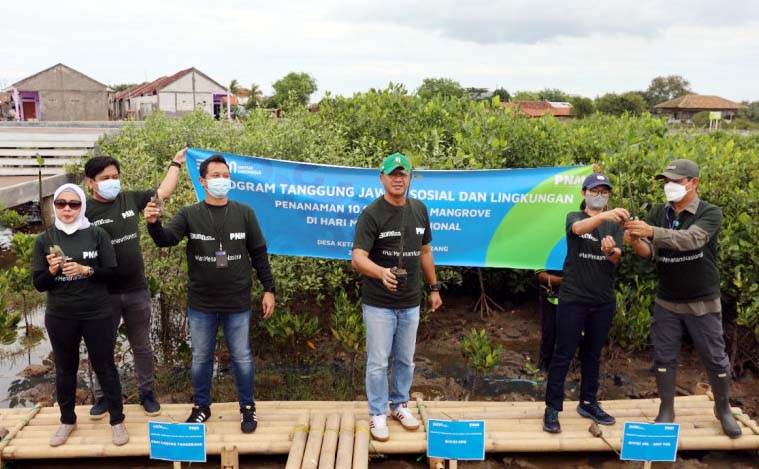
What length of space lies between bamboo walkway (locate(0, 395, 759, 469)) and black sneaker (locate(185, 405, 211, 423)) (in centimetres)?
9

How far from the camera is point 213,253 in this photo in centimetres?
427

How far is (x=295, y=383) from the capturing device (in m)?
6.02

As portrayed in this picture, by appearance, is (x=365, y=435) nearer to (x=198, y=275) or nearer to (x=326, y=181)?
(x=198, y=275)

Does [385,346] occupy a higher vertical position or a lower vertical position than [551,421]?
higher

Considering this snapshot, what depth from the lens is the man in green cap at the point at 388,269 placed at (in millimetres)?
4109

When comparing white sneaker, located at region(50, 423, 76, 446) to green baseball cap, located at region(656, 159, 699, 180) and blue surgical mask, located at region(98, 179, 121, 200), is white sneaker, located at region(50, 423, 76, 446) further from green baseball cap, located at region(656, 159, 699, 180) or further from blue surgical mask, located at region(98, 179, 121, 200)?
green baseball cap, located at region(656, 159, 699, 180)

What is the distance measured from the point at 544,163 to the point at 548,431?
3.91 meters

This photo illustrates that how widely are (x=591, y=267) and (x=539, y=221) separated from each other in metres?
1.67

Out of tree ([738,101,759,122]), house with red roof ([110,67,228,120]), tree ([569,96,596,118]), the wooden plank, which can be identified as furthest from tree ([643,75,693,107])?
the wooden plank

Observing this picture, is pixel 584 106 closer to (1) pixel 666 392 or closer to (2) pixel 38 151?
(2) pixel 38 151

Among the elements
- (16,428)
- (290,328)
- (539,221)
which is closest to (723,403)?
(539,221)

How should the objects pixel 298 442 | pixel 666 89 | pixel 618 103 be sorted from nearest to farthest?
pixel 298 442
pixel 618 103
pixel 666 89

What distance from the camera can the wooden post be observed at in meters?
4.07

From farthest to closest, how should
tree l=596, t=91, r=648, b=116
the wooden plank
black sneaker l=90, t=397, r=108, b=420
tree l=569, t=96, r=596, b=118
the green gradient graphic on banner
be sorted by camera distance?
tree l=596, t=91, r=648, b=116
tree l=569, t=96, r=596, b=118
the wooden plank
the green gradient graphic on banner
black sneaker l=90, t=397, r=108, b=420
